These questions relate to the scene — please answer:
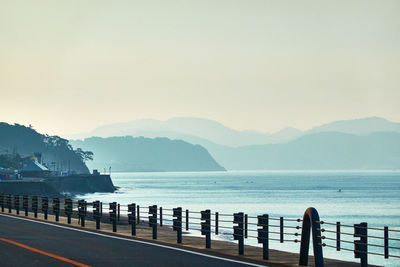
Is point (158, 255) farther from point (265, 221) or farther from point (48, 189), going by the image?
point (48, 189)

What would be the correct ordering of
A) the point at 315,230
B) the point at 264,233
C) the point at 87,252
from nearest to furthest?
the point at 315,230 < the point at 264,233 < the point at 87,252

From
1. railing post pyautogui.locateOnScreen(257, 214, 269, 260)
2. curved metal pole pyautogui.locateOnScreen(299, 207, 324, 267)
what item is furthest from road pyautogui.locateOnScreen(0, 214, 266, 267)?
curved metal pole pyautogui.locateOnScreen(299, 207, 324, 267)

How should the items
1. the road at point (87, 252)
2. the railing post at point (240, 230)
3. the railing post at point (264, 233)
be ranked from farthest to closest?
the railing post at point (240, 230), the railing post at point (264, 233), the road at point (87, 252)

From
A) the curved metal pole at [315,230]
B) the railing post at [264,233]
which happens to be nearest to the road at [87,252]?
the railing post at [264,233]

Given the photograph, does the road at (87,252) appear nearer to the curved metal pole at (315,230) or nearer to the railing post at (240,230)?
the railing post at (240,230)

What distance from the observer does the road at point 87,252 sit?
16.7 m

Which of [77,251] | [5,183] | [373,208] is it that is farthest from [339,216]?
[77,251]

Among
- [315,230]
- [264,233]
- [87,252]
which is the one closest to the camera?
[315,230]

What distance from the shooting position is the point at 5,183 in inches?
6058

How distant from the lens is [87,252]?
19000mm

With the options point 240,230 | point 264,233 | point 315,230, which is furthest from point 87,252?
point 315,230

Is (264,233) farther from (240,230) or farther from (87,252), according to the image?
(87,252)

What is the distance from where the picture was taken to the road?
16.7m

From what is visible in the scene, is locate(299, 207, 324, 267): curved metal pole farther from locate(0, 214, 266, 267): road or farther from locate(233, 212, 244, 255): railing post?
locate(233, 212, 244, 255): railing post
